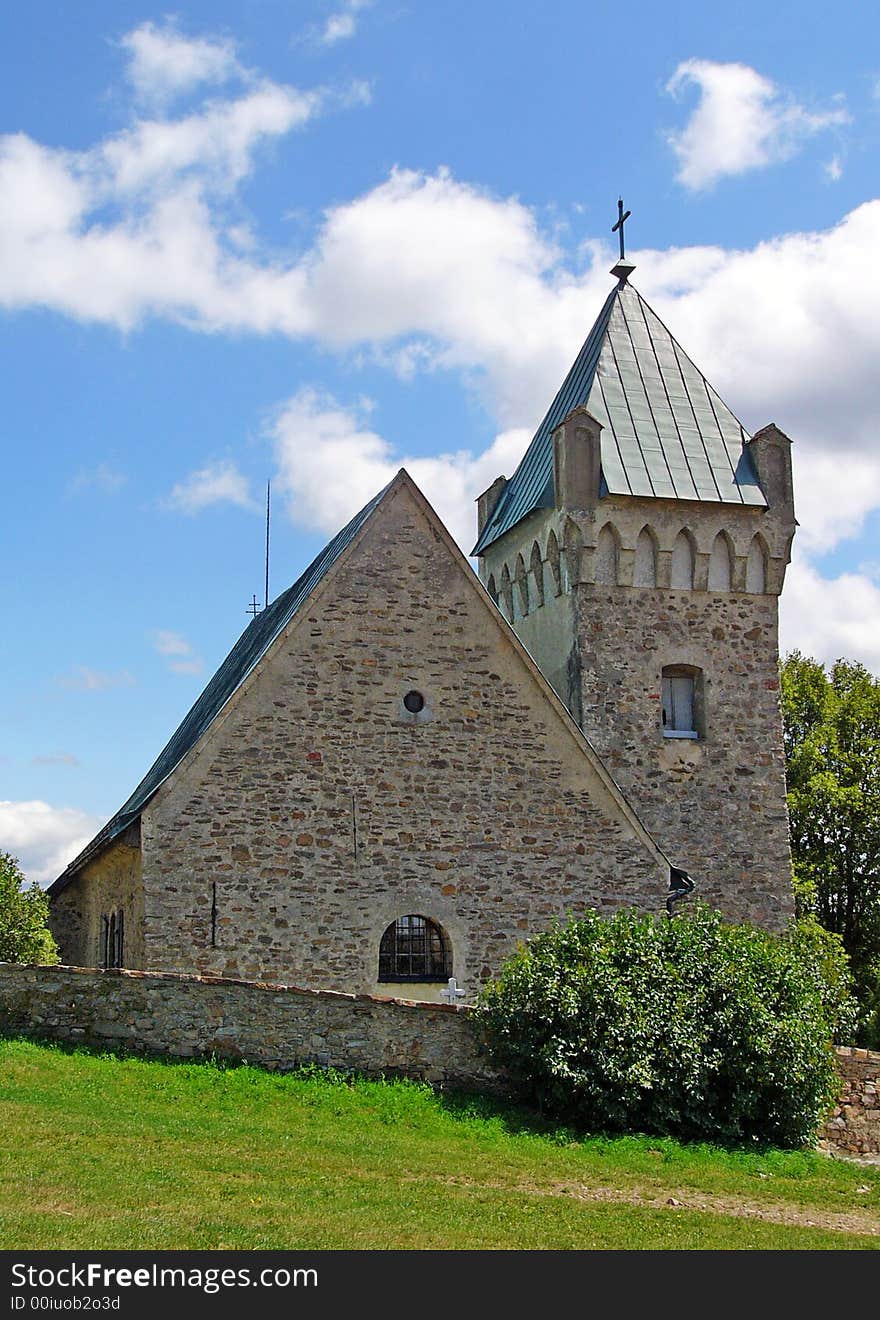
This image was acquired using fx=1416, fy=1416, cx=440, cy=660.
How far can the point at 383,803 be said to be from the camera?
20.0 metres

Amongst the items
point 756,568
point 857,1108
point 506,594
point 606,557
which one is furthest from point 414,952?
point 756,568

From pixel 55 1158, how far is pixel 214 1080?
370 centimetres

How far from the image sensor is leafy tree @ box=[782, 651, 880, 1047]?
37.1 metres

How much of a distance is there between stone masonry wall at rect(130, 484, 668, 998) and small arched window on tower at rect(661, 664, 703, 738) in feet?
16.3

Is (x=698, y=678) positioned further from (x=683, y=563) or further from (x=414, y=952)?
(x=414, y=952)

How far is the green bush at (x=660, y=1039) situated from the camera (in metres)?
16.1

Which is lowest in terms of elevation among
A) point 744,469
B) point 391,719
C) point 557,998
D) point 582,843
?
point 557,998

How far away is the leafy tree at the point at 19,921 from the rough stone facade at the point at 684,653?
962 cm

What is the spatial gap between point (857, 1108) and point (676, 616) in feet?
33.0

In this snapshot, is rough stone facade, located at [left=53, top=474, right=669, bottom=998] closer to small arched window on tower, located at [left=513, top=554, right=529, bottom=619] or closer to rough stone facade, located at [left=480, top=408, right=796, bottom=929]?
rough stone facade, located at [left=480, top=408, right=796, bottom=929]

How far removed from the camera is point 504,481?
29.7m

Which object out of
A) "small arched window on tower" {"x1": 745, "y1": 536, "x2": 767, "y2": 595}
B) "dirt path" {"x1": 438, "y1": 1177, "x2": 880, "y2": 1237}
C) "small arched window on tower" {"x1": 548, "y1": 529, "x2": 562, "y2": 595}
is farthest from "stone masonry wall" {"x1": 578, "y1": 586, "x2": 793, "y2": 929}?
"dirt path" {"x1": 438, "y1": 1177, "x2": 880, "y2": 1237}
